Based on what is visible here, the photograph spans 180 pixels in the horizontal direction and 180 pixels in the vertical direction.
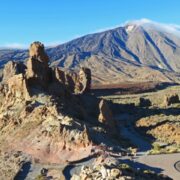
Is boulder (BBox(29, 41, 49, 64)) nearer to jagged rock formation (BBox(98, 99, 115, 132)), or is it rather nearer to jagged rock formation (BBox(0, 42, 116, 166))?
jagged rock formation (BBox(0, 42, 116, 166))

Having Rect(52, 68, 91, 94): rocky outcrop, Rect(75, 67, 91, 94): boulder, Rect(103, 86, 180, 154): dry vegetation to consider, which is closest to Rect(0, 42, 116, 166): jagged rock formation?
Rect(103, 86, 180, 154): dry vegetation

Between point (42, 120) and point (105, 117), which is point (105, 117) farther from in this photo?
point (42, 120)

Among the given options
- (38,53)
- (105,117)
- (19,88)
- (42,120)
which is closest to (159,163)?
(42,120)

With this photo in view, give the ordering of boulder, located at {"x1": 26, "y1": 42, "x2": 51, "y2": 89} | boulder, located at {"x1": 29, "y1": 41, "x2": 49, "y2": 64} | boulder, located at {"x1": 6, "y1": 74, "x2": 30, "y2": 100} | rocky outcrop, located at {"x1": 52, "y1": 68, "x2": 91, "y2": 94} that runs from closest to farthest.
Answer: boulder, located at {"x1": 6, "y1": 74, "x2": 30, "y2": 100} < boulder, located at {"x1": 26, "y1": 42, "x2": 51, "y2": 89} < boulder, located at {"x1": 29, "y1": 41, "x2": 49, "y2": 64} < rocky outcrop, located at {"x1": 52, "y1": 68, "x2": 91, "y2": 94}

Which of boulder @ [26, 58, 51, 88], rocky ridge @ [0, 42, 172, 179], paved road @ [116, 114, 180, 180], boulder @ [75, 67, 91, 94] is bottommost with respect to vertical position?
paved road @ [116, 114, 180, 180]

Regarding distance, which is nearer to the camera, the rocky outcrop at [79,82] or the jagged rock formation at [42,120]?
the jagged rock formation at [42,120]

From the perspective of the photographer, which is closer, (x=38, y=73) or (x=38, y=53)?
(x=38, y=73)

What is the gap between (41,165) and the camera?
37.0 meters

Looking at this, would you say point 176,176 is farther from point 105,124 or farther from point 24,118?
point 105,124

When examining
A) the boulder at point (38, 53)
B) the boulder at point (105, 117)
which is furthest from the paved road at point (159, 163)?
the boulder at point (38, 53)

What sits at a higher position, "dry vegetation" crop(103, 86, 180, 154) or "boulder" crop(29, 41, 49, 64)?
"boulder" crop(29, 41, 49, 64)

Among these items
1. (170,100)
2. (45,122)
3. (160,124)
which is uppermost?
(170,100)

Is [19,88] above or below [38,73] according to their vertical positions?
below

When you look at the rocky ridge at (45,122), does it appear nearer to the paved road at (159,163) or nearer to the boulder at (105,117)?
the boulder at (105,117)
